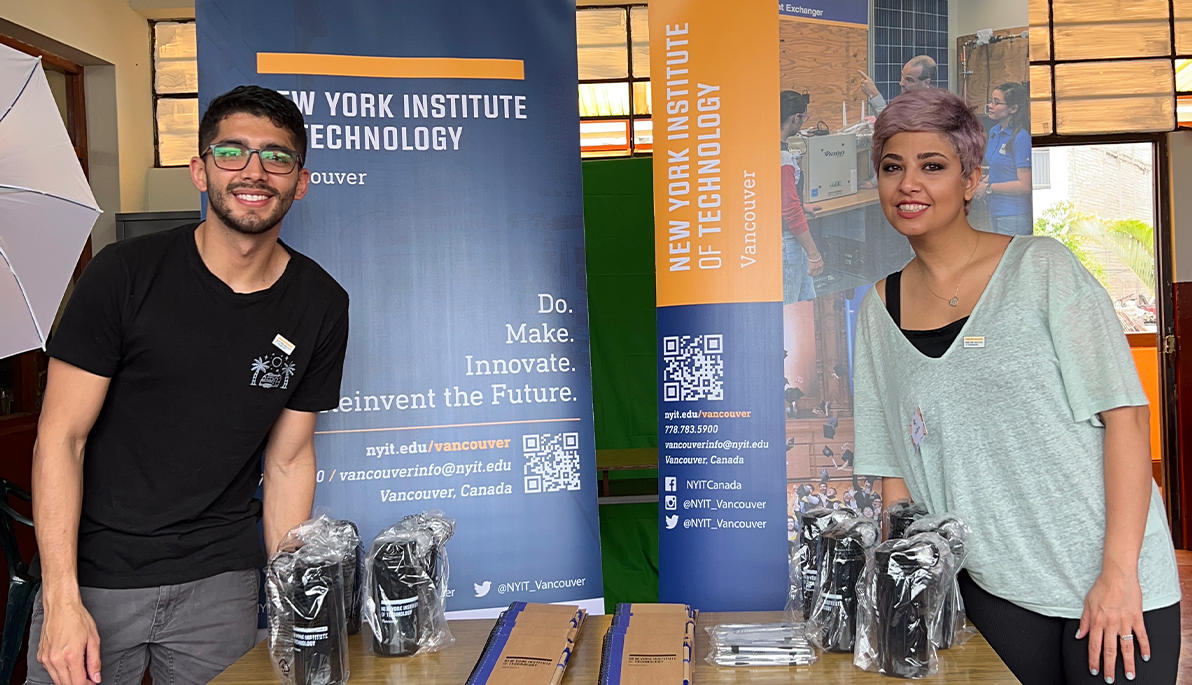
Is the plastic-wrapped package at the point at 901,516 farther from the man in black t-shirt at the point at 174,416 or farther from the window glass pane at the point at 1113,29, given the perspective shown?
the window glass pane at the point at 1113,29

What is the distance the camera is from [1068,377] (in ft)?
4.80

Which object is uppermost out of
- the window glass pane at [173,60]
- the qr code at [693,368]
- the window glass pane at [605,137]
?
the window glass pane at [173,60]

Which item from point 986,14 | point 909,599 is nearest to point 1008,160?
point 986,14

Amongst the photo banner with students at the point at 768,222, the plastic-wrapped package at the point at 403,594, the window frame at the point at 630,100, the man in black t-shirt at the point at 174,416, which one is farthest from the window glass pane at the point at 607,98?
the plastic-wrapped package at the point at 403,594

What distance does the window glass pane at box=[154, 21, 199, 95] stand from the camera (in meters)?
5.35

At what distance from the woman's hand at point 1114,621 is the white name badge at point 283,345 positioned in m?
1.54

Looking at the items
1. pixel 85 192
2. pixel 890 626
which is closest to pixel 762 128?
pixel 890 626

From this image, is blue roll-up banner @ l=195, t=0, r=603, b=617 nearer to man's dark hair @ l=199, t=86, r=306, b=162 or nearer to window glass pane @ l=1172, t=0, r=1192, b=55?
man's dark hair @ l=199, t=86, r=306, b=162

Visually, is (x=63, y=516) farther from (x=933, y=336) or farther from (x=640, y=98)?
(x=640, y=98)

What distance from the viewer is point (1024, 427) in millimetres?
1496

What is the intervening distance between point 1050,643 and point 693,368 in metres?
1.26

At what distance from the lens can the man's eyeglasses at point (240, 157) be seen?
1.69 metres

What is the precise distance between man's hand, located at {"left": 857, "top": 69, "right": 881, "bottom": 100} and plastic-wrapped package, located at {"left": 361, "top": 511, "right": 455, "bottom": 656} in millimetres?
1847

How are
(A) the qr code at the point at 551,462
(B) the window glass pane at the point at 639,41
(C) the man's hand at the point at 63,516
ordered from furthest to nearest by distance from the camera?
(B) the window glass pane at the point at 639,41, (A) the qr code at the point at 551,462, (C) the man's hand at the point at 63,516
